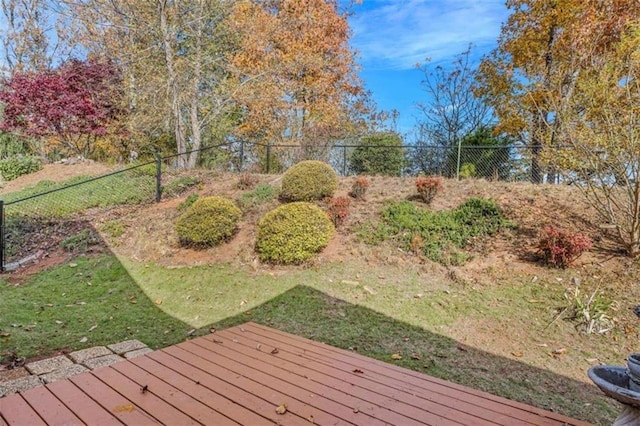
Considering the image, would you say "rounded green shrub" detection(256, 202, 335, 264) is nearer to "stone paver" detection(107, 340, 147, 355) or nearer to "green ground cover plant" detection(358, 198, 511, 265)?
"green ground cover plant" detection(358, 198, 511, 265)

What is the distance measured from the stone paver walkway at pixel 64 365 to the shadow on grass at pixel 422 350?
78 cm

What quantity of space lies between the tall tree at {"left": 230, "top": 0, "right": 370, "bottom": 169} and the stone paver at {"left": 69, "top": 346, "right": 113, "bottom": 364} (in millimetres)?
8462

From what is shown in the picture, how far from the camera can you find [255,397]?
201 cm

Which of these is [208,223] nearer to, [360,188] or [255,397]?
[360,188]

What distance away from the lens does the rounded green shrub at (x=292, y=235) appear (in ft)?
18.1

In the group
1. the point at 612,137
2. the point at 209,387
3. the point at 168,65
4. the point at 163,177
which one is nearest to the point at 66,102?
the point at 168,65

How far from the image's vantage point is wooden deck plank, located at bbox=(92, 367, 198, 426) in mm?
1780

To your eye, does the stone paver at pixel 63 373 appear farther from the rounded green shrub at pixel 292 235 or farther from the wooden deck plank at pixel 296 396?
the rounded green shrub at pixel 292 235

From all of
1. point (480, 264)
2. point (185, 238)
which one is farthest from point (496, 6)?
point (185, 238)

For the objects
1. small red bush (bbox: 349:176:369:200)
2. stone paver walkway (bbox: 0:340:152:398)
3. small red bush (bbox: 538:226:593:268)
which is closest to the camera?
stone paver walkway (bbox: 0:340:152:398)

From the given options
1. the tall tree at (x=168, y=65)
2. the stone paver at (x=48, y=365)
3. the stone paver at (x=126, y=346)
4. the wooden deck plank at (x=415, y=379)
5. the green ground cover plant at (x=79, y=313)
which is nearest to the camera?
the wooden deck plank at (x=415, y=379)

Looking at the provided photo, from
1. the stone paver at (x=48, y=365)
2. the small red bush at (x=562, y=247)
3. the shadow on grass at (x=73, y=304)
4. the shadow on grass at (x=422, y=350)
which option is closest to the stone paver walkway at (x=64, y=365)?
the stone paver at (x=48, y=365)

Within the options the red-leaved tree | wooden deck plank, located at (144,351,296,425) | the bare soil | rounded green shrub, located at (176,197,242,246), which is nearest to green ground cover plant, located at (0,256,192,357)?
the bare soil

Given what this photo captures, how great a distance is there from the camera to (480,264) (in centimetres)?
523
